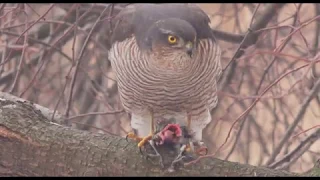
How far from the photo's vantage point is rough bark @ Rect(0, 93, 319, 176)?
1944 mm

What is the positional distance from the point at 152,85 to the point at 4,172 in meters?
0.68

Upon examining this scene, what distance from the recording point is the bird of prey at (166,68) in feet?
7.16

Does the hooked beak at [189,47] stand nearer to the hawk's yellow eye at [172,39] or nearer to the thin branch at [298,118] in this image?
the hawk's yellow eye at [172,39]

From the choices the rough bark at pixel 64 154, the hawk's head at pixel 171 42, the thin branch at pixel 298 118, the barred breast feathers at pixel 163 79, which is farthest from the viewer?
the thin branch at pixel 298 118

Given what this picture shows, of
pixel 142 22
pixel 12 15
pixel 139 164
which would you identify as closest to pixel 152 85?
pixel 142 22

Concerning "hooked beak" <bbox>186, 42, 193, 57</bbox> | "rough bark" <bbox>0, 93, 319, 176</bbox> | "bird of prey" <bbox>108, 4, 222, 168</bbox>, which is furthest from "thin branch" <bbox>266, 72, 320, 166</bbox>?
"rough bark" <bbox>0, 93, 319, 176</bbox>

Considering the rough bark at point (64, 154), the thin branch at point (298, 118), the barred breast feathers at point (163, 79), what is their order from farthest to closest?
1. the thin branch at point (298, 118)
2. the barred breast feathers at point (163, 79)
3. the rough bark at point (64, 154)

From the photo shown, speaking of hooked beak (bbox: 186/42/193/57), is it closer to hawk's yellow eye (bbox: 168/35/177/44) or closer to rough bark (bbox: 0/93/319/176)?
hawk's yellow eye (bbox: 168/35/177/44)

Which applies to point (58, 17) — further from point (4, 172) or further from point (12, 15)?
point (4, 172)

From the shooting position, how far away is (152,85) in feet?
7.89

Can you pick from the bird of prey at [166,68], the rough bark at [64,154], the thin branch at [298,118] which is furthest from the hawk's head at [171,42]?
the thin branch at [298,118]

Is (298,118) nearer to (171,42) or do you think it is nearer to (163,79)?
(163,79)

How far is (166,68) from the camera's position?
2.27 metres

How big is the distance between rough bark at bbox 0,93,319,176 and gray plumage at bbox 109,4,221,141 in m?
0.40
